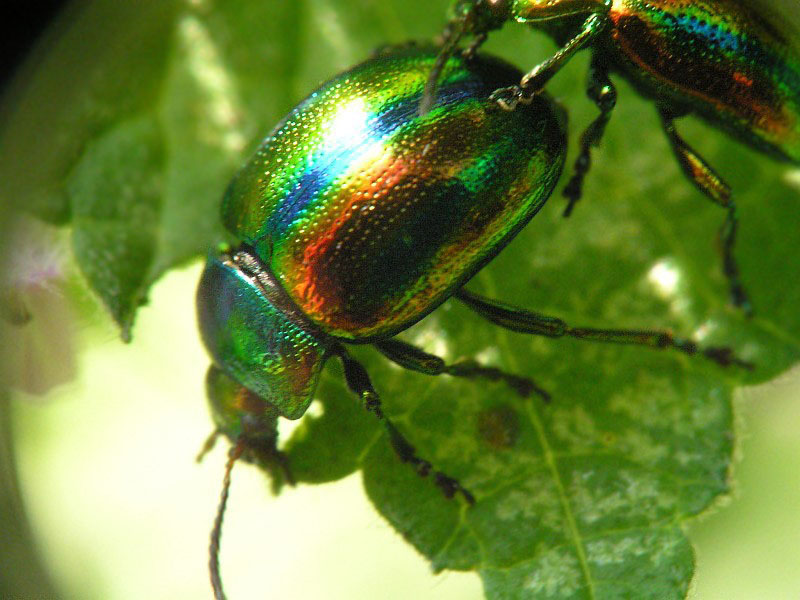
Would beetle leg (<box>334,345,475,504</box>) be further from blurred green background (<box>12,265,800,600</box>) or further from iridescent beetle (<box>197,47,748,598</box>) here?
blurred green background (<box>12,265,800,600</box>)

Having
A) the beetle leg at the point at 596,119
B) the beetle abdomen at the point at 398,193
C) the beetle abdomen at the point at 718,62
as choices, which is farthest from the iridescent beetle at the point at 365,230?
the beetle abdomen at the point at 718,62

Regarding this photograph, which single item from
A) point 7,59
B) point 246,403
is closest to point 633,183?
point 246,403

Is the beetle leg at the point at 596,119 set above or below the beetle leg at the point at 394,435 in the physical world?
above

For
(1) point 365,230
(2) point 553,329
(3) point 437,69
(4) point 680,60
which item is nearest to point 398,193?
(1) point 365,230

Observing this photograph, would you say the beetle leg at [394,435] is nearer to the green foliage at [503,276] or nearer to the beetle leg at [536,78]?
the green foliage at [503,276]

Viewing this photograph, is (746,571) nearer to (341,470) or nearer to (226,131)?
(341,470)

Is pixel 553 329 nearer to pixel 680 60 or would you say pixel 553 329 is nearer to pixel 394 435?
pixel 394 435
